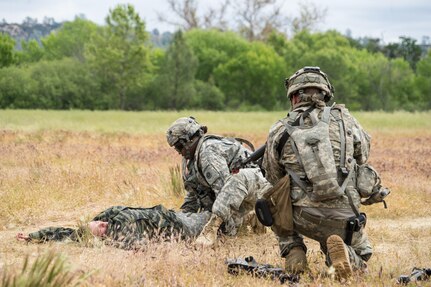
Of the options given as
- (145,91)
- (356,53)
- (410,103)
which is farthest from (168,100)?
(356,53)

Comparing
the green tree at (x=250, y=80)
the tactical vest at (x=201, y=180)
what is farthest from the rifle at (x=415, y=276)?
the green tree at (x=250, y=80)

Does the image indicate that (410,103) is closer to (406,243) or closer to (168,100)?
(168,100)

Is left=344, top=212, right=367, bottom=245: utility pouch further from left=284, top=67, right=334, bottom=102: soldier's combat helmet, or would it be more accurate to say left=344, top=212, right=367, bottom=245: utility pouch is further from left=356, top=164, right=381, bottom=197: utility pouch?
left=284, top=67, right=334, bottom=102: soldier's combat helmet

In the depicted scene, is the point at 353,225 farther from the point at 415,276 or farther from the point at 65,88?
the point at 65,88

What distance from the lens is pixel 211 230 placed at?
7.47 m

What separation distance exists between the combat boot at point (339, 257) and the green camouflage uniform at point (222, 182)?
2.15 metres

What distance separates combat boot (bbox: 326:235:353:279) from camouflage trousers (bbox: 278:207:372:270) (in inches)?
14.0

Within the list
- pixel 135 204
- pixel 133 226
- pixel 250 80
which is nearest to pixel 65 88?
pixel 250 80

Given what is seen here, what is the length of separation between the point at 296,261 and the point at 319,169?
87cm

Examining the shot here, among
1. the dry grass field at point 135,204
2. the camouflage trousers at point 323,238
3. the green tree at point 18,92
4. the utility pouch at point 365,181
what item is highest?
the utility pouch at point 365,181

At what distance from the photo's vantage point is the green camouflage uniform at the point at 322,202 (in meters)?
5.87

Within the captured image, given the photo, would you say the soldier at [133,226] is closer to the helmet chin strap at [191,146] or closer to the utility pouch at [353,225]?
the helmet chin strap at [191,146]

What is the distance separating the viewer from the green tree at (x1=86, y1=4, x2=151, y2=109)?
58.0 metres

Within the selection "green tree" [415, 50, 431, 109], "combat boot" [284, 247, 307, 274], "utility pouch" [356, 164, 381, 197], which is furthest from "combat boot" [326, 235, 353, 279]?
"green tree" [415, 50, 431, 109]
